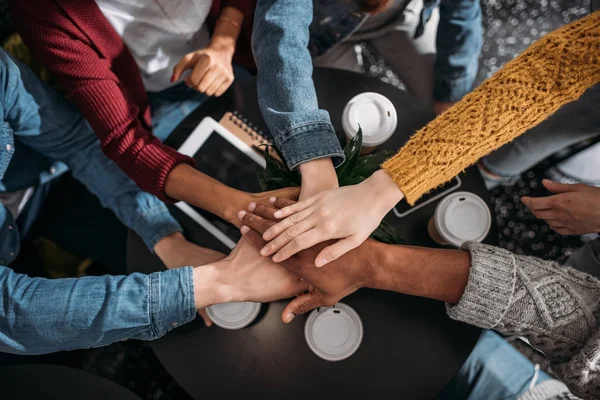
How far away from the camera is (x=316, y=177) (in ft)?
3.45

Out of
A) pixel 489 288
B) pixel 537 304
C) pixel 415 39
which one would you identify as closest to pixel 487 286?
pixel 489 288

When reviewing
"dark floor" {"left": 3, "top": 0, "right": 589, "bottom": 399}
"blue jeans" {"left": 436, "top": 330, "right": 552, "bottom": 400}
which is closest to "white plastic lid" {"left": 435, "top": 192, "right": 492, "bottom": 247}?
"blue jeans" {"left": 436, "top": 330, "right": 552, "bottom": 400}

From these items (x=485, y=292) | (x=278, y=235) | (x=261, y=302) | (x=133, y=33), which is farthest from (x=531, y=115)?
(x=133, y=33)

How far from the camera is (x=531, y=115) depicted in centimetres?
99

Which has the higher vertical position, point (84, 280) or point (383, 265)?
point (383, 265)

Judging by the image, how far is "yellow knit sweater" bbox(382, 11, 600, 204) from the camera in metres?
0.96

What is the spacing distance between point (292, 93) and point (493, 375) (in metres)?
1.01

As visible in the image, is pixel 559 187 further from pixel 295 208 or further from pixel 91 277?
pixel 91 277

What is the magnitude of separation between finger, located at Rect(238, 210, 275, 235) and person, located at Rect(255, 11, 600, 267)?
1.3 inches

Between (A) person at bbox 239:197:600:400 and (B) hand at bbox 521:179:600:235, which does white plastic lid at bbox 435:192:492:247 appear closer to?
(A) person at bbox 239:197:600:400

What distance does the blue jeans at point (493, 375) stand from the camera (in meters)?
1.31

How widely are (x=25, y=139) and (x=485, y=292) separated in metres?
1.25

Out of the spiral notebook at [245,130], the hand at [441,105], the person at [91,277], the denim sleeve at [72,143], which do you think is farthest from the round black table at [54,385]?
the hand at [441,105]

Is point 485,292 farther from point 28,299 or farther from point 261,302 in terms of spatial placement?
point 28,299
